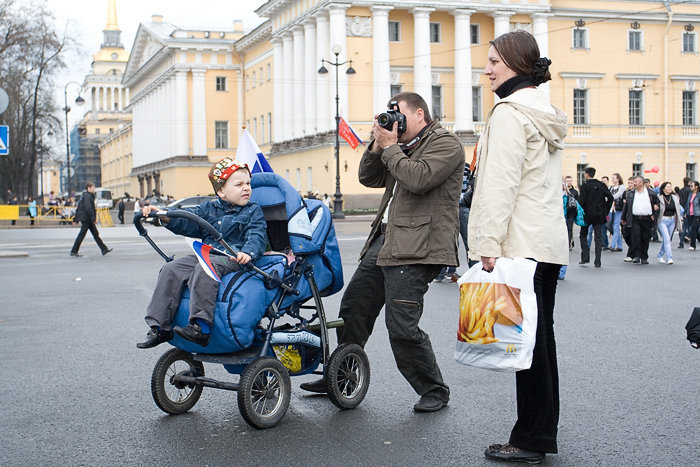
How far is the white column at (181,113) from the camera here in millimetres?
83062

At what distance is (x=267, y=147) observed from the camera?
75.9 meters

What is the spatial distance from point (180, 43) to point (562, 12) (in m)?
34.7

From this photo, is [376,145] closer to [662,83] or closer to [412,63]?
[412,63]

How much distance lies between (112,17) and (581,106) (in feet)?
472

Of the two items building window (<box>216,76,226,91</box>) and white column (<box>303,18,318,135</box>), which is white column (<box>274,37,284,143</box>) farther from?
building window (<box>216,76,226,91</box>)

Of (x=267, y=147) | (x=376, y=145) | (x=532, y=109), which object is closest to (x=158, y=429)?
(x=376, y=145)

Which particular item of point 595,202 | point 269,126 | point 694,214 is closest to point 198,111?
point 269,126

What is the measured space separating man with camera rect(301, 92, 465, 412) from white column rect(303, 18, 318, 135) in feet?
180

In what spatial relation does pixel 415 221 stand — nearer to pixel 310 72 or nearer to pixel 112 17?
pixel 310 72

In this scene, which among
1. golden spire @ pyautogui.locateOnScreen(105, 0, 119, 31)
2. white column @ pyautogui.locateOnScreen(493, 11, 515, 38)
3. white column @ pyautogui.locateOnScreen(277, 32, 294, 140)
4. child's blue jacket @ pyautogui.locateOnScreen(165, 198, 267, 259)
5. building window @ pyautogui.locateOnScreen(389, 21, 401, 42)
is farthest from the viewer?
golden spire @ pyautogui.locateOnScreen(105, 0, 119, 31)

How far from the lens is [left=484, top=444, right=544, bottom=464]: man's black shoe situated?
5.11 meters

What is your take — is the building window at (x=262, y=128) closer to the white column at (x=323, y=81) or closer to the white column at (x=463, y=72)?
the white column at (x=323, y=81)

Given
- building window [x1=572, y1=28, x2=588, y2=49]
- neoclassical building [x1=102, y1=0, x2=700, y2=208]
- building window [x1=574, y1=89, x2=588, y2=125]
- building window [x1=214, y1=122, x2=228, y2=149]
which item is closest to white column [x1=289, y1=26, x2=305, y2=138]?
neoclassical building [x1=102, y1=0, x2=700, y2=208]

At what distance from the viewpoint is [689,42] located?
64.8 metres
